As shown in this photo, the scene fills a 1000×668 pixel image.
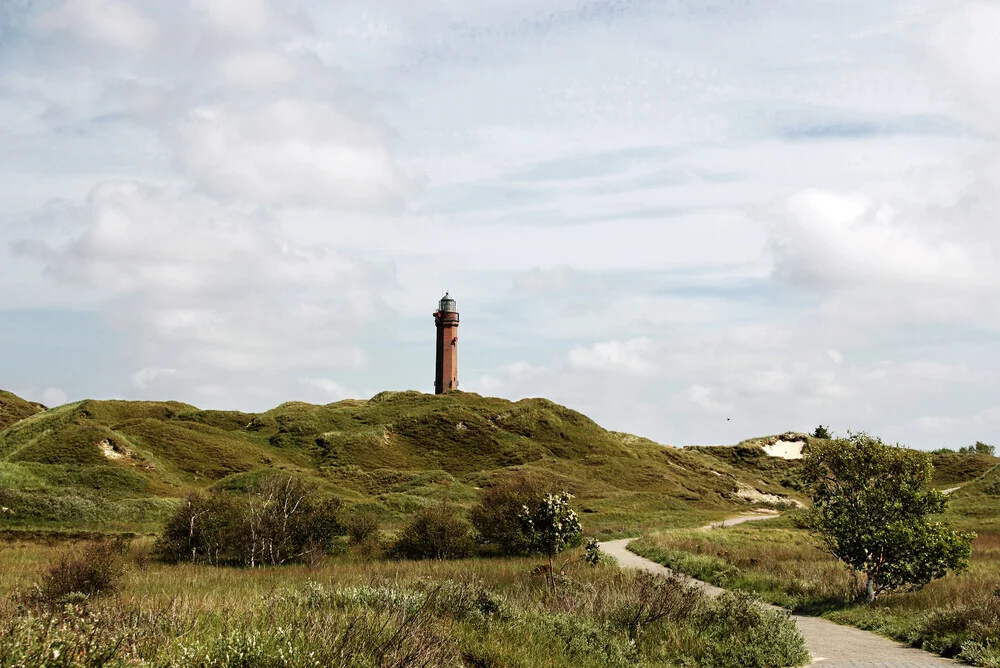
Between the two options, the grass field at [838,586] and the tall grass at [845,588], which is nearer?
the tall grass at [845,588]

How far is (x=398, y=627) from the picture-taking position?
11.0 metres

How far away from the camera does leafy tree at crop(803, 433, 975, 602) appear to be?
2111 centimetres

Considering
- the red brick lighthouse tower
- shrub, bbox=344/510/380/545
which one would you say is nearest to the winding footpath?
shrub, bbox=344/510/380/545

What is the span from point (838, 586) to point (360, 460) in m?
72.4

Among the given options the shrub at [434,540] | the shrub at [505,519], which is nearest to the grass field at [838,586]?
the shrub at [505,519]

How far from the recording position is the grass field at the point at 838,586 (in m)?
15.8

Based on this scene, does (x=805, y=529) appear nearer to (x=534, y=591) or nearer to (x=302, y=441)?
(x=534, y=591)

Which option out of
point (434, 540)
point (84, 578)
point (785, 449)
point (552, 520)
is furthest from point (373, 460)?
point (84, 578)

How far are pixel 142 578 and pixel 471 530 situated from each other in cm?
2221

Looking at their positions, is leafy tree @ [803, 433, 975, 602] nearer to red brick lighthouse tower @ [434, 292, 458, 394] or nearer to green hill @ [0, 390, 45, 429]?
red brick lighthouse tower @ [434, 292, 458, 394]

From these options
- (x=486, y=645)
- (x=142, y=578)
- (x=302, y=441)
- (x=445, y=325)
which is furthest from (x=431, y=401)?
(x=486, y=645)

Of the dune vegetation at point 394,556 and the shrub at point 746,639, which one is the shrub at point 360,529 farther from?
the shrub at point 746,639

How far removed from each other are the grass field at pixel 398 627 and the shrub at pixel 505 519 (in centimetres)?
1564

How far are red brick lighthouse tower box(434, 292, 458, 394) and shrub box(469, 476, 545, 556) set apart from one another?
7463 cm
